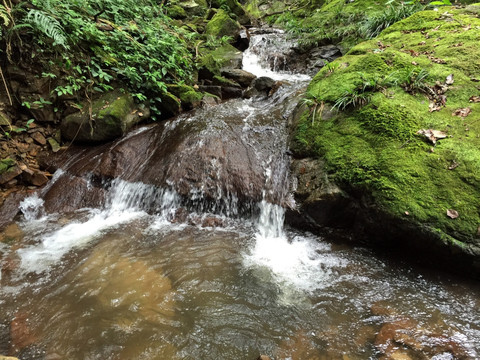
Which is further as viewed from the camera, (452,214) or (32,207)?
(32,207)

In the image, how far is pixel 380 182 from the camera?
3473 mm

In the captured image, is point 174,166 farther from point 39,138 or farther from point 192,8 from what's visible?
point 192,8

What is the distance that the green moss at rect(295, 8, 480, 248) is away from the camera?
313 cm

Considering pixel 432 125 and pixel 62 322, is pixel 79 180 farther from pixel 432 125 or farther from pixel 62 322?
pixel 432 125

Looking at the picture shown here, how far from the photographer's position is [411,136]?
12.2ft

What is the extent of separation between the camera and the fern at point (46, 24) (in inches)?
169

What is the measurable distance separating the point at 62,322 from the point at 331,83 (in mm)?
5466

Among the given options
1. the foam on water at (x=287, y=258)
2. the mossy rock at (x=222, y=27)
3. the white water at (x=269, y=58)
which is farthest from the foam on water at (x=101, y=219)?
the mossy rock at (x=222, y=27)

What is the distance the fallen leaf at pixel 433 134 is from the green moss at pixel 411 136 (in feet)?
0.18

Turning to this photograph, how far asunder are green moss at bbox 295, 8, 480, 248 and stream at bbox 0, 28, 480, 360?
2.46 ft

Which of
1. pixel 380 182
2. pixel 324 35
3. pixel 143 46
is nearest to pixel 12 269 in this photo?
pixel 380 182

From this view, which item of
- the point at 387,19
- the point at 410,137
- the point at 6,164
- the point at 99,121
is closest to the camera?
the point at 410,137

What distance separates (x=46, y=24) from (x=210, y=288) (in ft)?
16.9

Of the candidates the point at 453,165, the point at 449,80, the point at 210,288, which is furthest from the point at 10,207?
the point at 449,80
